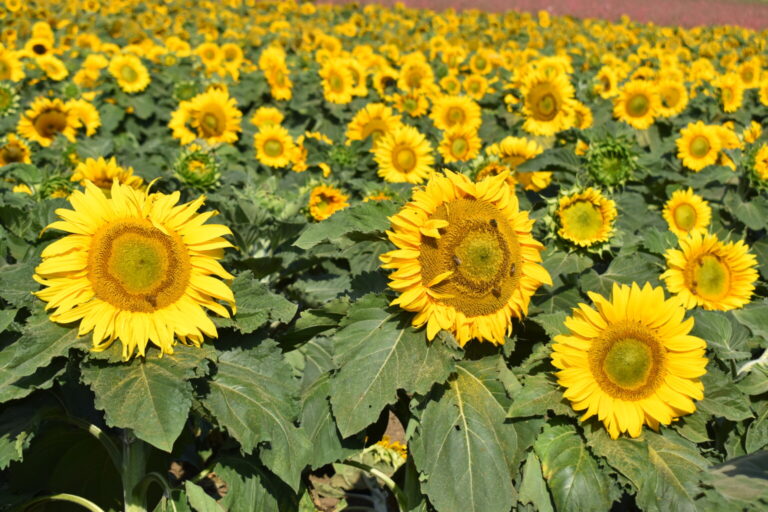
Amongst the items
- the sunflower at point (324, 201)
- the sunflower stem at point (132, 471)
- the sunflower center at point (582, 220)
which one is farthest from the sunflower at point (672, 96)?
the sunflower stem at point (132, 471)

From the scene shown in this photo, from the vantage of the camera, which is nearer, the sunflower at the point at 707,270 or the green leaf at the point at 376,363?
the green leaf at the point at 376,363

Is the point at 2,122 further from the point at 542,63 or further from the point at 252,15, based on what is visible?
the point at 252,15

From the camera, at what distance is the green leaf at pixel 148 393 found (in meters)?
1.71

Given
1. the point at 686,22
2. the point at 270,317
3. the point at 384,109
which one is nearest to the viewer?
the point at 270,317

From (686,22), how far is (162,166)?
2431 centimetres

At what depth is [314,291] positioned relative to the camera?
10.3 feet

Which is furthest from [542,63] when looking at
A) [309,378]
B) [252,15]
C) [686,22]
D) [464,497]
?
[686,22]

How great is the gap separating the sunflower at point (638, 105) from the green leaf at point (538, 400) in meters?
4.10

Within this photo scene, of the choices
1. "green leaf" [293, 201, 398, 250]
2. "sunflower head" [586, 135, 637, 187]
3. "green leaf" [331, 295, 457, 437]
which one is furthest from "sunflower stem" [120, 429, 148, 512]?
"sunflower head" [586, 135, 637, 187]

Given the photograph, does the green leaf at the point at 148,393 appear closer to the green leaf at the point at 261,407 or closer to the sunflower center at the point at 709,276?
the green leaf at the point at 261,407

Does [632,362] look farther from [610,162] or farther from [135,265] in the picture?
[610,162]

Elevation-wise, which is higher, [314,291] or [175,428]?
[175,428]

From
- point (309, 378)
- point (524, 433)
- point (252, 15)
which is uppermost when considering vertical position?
point (524, 433)

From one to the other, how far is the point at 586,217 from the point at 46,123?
4347 millimetres
